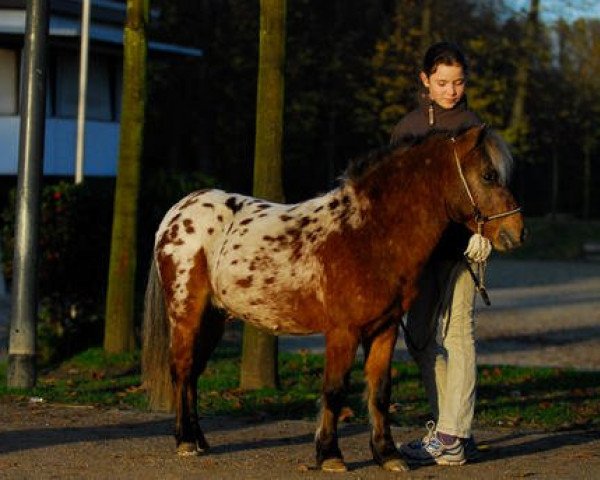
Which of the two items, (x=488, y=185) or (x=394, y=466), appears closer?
(x=488, y=185)

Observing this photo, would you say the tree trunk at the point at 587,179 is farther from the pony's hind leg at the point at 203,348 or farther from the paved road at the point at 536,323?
the pony's hind leg at the point at 203,348

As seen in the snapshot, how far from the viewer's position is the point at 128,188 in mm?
15047

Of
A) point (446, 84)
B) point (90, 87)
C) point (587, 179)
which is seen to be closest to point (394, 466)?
point (446, 84)

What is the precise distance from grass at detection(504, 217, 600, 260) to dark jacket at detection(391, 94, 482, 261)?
3685 cm

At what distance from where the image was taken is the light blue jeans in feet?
29.1

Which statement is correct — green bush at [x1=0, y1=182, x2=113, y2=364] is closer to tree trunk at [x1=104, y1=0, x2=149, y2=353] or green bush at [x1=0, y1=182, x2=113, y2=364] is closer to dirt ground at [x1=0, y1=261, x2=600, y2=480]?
tree trunk at [x1=104, y1=0, x2=149, y2=353]

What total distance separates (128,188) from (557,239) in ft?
111

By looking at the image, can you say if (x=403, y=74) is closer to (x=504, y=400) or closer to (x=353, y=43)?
(x=353, y=43)

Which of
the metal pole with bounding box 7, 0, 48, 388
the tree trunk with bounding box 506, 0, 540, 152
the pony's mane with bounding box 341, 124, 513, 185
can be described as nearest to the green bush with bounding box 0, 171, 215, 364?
the metal pole with bounding box 7, 0, 48, 388

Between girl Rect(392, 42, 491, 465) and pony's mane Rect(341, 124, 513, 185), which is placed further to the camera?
girl Rect(392, 42, 491, 465)

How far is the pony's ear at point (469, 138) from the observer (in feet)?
27.7

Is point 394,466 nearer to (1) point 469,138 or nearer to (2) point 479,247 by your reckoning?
(2) point 479,247

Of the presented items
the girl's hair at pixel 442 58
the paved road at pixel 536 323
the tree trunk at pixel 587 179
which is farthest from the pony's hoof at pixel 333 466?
the tree trunk at pixel 587 179

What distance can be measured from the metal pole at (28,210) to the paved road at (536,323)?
14.9 feet
